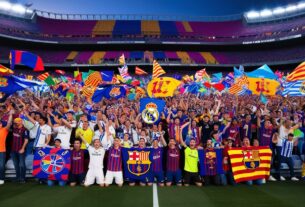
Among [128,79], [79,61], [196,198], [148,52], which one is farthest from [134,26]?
[196,198]

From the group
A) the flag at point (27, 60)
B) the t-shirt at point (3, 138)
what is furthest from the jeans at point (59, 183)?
the flag at point (27, 60)

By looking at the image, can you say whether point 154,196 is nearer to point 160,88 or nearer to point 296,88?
point 160,88

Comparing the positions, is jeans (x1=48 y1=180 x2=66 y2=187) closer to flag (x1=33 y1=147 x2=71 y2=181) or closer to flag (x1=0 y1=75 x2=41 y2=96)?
flag (x1=33 y1=147 x2=71 y2=181)

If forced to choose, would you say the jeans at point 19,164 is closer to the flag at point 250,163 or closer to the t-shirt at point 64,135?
the t-shirt at point 64,135

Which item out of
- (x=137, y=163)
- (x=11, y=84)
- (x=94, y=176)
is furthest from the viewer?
(x=11, y=84)

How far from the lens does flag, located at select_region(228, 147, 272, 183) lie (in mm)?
9578

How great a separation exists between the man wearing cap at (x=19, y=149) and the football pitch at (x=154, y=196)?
432 mm

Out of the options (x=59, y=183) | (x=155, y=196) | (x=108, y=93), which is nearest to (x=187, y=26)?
(x=108, y=93)

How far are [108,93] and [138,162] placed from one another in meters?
7.52

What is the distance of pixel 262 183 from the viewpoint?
968 centimetres

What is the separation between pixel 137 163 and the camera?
9.65 metres

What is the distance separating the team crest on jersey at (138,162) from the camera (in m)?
9.62

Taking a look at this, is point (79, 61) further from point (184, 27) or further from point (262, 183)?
point (262, 183)

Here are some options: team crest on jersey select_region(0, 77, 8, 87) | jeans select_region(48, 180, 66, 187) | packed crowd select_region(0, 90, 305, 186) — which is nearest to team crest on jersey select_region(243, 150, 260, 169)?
packed crowd select_region(0, 90, 305, 186)
